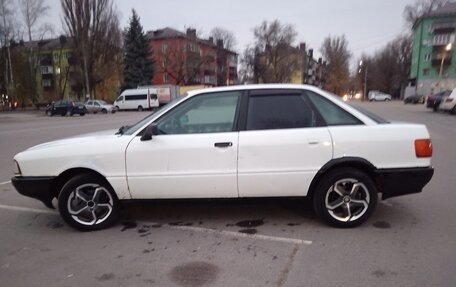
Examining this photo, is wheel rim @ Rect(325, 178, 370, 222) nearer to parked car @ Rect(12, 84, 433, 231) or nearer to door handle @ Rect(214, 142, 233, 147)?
parked car @ Rect(12, 84, 433, 231)

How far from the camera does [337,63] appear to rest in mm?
81625

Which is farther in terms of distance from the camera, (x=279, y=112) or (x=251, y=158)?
(x=279, y=112)

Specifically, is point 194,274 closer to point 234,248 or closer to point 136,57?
point 234,248

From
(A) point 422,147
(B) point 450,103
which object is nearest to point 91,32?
(B) point 450,103

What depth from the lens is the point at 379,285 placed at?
2834mm

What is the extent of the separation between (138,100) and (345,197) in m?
40.7

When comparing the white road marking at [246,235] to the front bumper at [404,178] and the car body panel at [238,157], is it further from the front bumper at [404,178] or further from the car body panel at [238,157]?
the front bumper at [404,178]

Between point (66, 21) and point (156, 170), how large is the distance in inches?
1673

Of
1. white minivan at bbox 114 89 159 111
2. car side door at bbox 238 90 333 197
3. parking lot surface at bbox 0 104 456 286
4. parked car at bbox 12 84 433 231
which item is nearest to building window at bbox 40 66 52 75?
white minivan at bbox 114 89 159 111

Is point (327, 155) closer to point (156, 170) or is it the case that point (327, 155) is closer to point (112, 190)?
point (156, 170)

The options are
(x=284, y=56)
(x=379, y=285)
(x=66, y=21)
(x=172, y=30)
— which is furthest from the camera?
(x=284, y=56)

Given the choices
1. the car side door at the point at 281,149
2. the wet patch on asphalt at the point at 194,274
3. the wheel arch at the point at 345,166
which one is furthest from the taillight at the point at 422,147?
the wet patch on asphalt at the point at 194,274

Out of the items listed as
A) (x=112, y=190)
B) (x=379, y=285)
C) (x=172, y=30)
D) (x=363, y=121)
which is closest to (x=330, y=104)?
(x=363, y=121)

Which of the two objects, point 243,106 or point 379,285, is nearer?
point 379,285
